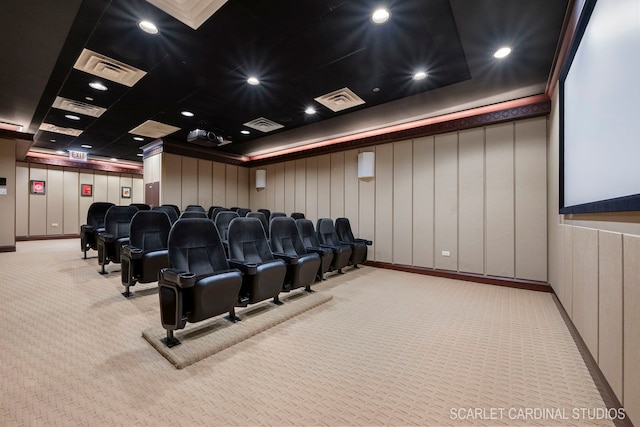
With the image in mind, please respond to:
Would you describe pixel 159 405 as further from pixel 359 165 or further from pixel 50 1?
pixel 359 165

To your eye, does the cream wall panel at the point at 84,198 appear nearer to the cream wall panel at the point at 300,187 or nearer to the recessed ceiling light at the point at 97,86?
the recessed ceiling light at the point at 97,86

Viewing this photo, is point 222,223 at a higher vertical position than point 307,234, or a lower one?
higher

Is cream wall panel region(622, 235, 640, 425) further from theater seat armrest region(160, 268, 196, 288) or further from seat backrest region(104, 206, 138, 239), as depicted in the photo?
seat backrest region(104, 206, 138, 239)

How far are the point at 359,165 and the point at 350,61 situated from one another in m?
3.11

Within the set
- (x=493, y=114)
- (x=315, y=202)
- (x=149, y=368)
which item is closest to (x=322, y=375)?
(x=149, y=368)

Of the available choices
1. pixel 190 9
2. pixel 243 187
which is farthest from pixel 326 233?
pixel 243 187

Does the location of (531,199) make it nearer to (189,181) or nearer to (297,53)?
(297,53)

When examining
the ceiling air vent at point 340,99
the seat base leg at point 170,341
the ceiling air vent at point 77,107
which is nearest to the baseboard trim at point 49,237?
the ceiling air vent at point 77,107

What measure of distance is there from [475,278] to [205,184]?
8.08 meters

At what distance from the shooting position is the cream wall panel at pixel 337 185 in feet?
23.6

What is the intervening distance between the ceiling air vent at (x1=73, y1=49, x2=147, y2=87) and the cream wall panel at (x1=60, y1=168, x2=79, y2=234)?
9.34 meters

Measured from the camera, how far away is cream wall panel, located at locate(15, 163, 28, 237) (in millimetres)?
9689

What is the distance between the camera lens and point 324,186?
7.60m

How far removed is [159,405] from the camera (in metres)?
1.74
